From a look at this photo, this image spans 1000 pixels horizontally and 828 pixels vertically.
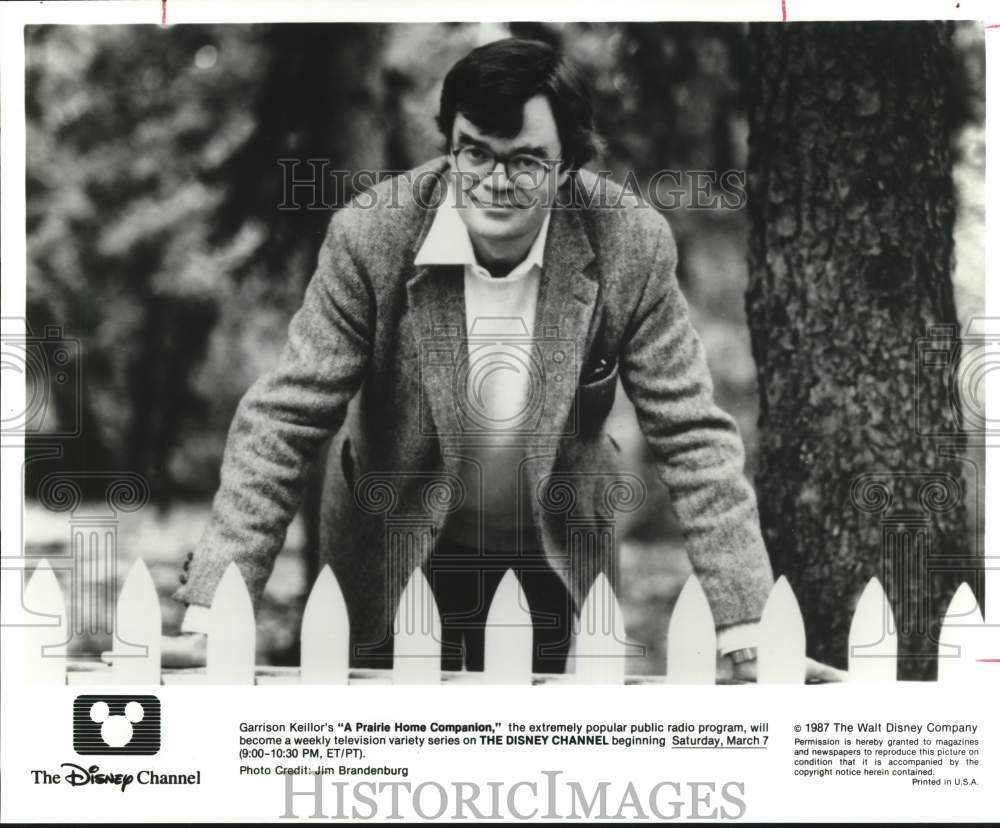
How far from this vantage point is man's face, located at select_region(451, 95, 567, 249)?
5.57 m

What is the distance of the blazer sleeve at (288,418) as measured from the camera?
561 centimetres

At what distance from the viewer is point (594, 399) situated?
5609 millimetres

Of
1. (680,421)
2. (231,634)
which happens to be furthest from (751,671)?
(231,634)

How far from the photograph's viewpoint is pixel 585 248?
18.4 feet

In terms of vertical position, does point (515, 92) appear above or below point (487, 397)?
above

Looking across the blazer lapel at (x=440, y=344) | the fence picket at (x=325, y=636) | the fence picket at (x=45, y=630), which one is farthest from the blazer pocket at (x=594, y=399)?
the fence picket at (x=45, y=630)

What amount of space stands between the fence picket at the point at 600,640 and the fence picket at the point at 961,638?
42.5 inches

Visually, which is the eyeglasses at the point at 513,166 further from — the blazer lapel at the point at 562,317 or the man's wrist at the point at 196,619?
the man's wrist at the point at 196,619

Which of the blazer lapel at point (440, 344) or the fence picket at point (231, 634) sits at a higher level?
the blazer lapel at point (440, 344)

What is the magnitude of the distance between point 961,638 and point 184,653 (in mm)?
2600

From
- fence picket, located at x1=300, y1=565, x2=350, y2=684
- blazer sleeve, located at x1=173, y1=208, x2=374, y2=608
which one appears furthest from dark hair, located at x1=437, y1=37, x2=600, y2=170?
fence picket, located at x1=300, y1=565, x2=350, y2=684

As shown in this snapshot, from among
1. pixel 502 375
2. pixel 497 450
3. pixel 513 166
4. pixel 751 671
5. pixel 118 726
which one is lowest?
pixel 118 726

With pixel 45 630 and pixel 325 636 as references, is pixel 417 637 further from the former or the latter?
pixel 45 630

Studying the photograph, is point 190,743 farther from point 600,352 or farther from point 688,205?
point 688,205
